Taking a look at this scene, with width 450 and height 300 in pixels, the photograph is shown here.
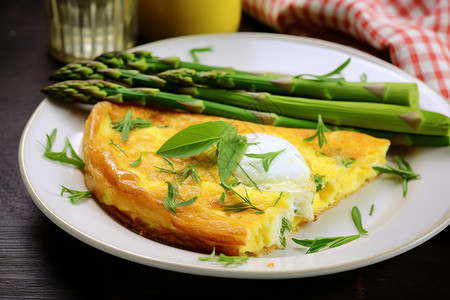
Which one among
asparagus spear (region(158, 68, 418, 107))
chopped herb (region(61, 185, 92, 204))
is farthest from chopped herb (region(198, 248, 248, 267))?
asparagus spear (region(158, 68, 418, 107))

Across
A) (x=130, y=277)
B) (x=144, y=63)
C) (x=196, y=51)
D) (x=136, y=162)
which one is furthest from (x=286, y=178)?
(x=196, y=51)

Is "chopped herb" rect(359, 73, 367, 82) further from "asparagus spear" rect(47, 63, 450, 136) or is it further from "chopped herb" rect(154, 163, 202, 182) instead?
"chopped herb" rect(154, 163, 202, 182)

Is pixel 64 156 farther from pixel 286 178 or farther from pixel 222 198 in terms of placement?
pixel 286 178

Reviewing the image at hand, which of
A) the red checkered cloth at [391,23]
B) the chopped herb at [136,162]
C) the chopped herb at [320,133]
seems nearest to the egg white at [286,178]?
the chopped herb at [320,133]

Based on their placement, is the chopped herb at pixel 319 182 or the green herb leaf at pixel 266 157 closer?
the green herb leaf at pixel 266 157

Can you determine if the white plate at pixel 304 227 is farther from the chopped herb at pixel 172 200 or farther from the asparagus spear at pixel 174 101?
the chopped herb at pixel 172 200

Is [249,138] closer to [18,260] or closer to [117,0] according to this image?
[18,260]

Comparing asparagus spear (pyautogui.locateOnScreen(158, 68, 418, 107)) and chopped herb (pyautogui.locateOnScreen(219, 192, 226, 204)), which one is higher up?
asparagus spear (pyautogui.locateOnScreen(158, 68, 418, 107))
